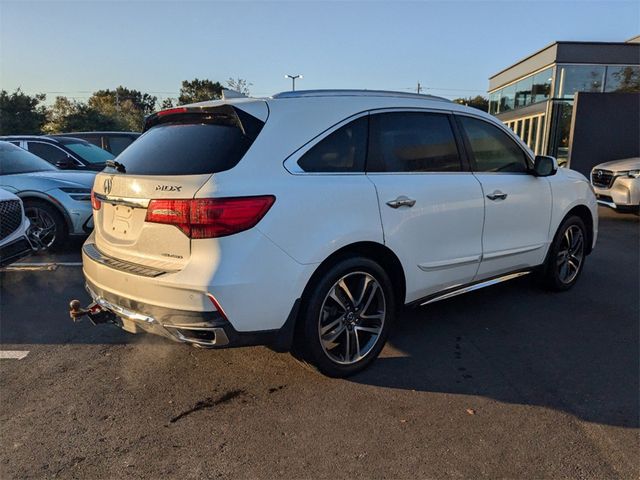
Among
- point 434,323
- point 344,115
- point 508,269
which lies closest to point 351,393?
point 434,323

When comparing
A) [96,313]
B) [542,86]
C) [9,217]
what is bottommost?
[96,313]

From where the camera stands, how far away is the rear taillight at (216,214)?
266 centimetres

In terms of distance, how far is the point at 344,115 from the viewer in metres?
3.29

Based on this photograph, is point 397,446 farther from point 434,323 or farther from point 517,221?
point 517,221

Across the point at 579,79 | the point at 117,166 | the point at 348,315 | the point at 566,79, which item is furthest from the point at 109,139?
the point at 579,79

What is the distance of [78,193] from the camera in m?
6.59

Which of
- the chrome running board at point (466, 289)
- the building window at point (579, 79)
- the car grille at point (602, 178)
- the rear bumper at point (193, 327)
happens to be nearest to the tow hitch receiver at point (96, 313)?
the rear bumper at point (193, 327)

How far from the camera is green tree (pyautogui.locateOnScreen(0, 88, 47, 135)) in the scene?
27938 millimetres

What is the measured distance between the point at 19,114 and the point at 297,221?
1253 inches

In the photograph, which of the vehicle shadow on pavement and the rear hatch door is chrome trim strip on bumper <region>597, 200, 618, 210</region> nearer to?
the vehicle shadow on pavement

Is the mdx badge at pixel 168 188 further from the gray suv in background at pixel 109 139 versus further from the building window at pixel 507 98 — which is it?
the building window at pixel 507 98

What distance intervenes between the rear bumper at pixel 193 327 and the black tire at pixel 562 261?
3.16 meters

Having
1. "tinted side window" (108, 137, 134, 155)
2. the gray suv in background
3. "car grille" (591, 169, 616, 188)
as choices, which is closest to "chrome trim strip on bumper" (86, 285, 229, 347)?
the gray suv in background

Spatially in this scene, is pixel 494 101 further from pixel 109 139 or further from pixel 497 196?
pixel 497 196
